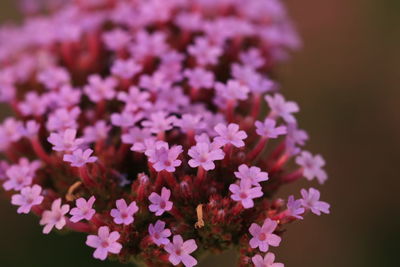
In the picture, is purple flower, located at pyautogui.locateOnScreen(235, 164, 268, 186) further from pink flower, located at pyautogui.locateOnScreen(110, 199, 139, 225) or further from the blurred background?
the blurred background

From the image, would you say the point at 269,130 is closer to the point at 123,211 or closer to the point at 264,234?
the point at 264,234

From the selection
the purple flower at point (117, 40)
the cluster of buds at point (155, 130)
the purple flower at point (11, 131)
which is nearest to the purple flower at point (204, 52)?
the cluster of buds at point (155, 130)

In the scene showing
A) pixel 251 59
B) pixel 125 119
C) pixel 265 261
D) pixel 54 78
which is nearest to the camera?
pixel 265 261

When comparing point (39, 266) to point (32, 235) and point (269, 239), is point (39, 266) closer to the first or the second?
point (32, 235)

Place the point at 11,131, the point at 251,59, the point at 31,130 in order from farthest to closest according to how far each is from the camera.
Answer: the point at 251,59
the point at 11,131
the point at 31,130

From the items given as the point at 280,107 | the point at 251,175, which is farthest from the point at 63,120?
the point at 280,107

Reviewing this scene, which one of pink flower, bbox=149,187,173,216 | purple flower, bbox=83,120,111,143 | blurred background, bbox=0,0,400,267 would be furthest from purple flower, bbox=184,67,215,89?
blurred background, bbox=0,0,400,267

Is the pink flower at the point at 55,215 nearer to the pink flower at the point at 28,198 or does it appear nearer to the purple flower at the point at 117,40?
the pink flower at the point at 28,198
